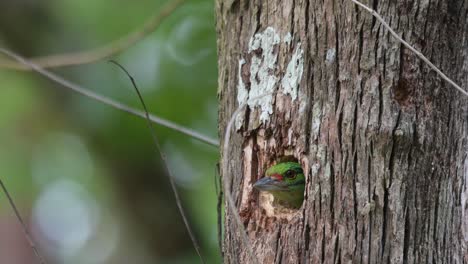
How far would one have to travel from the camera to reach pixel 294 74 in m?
3.37

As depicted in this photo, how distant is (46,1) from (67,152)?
4.69 feet

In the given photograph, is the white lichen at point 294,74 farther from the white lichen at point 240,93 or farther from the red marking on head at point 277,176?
the red marking on head at point 277,176

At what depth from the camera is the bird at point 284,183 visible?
3.52 metres

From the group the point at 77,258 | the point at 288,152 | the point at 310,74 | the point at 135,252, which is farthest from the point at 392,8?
the point at 77,258

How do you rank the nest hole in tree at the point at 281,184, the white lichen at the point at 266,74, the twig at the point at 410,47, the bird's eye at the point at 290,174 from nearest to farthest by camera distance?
1. the twig at the point at 410,47
2. the white lichen at the point at 266,74
3. the nest hole in tree at the point at 281,184
4. the bird's eye at the point at 290,174

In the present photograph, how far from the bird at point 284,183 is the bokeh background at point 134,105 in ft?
8.19

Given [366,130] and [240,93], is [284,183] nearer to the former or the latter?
[240,93]

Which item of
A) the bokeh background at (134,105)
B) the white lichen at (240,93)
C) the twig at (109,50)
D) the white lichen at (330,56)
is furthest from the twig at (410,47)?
the bokeh background at (134,105)

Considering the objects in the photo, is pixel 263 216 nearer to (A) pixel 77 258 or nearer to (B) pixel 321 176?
(B) pixel 321 176

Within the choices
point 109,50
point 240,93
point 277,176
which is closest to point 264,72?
point 240,93

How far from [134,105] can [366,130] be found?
10.7ft

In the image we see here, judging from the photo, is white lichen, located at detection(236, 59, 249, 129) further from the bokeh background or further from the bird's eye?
the bokeh background

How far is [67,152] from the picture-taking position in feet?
22.9

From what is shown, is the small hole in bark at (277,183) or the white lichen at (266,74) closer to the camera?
the white lichen at (266,74)
